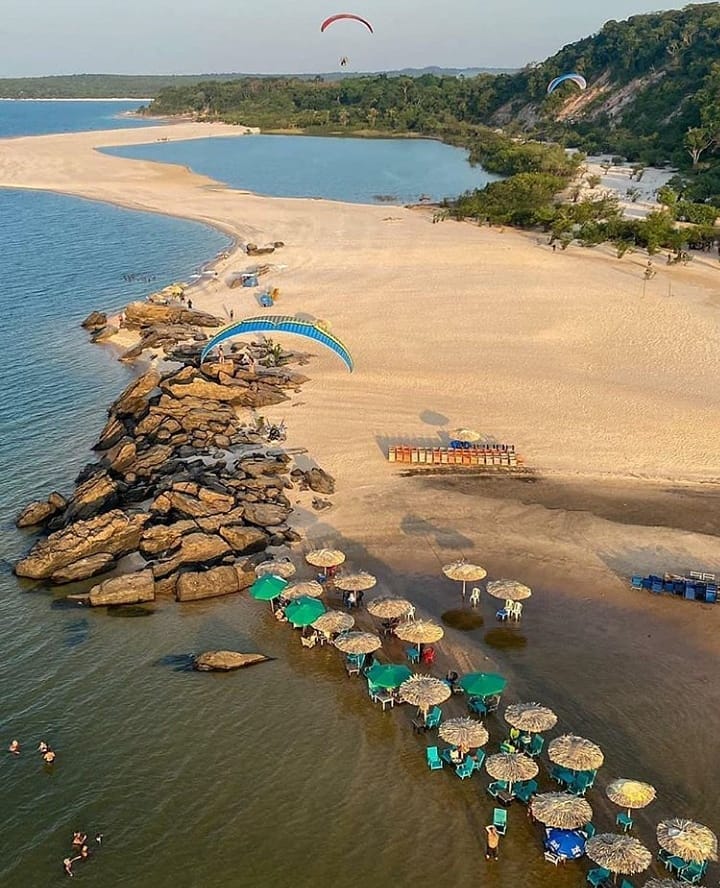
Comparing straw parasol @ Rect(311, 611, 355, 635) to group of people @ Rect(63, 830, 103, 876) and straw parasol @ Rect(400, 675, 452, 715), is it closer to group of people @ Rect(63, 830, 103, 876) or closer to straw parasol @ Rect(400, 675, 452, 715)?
straw parasol @ Rect(400, 675, 452, 715)

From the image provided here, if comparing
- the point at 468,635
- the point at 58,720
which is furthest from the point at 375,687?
the point at 58,720

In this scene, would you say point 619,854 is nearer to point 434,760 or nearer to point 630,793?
point 630,793

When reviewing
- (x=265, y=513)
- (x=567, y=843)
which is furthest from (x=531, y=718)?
(x=265, y=513)

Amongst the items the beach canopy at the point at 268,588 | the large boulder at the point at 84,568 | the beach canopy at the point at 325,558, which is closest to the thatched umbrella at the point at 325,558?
the beach canopy at the point at 325,558

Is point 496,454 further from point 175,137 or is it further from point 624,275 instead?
point 175,137

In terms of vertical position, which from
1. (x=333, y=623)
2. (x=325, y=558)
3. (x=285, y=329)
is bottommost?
(x=333, y=623)
